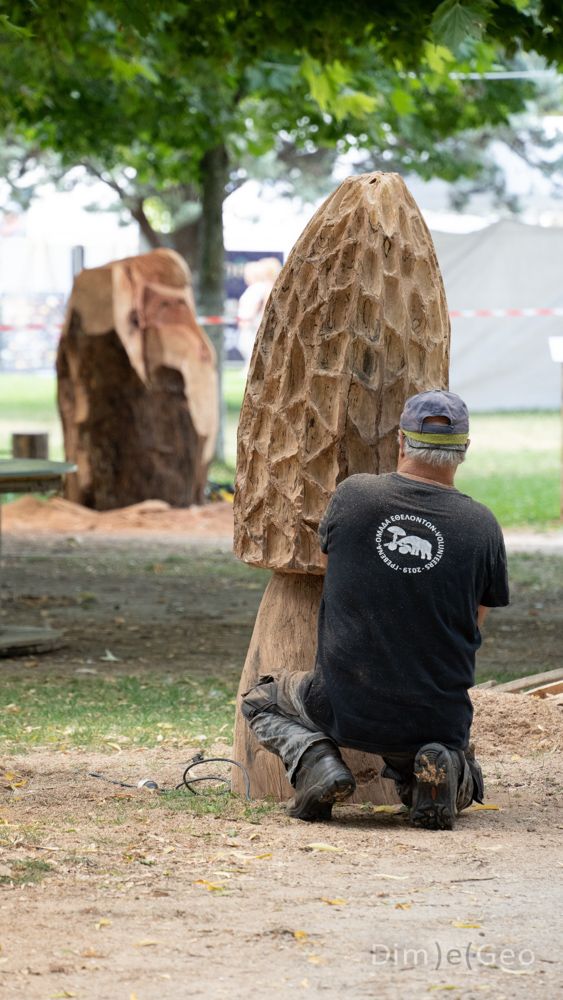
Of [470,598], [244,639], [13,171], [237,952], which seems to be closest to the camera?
[237,952]

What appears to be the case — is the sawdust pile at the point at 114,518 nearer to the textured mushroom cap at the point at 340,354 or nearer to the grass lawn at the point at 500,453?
the grass lawn at the point at 500,453

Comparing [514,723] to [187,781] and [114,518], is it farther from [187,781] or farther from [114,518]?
[114,518]

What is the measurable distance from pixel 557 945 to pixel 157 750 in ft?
8.35

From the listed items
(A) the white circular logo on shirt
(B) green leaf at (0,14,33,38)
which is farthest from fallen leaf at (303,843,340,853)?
(B) green leaf at (0,14,33,38)

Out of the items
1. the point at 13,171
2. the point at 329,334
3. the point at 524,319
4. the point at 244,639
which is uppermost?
the point at 13,171

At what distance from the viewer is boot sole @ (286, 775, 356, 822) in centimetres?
360

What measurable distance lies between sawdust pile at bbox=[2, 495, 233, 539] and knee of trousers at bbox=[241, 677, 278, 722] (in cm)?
728

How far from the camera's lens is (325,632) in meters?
3.76

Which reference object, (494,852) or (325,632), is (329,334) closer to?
(325,632)

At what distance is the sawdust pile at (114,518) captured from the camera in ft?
38.0

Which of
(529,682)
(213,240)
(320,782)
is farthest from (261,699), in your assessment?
(213,240)

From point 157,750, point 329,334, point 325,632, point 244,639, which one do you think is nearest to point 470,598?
point 325,632

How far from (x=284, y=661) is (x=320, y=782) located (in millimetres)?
672

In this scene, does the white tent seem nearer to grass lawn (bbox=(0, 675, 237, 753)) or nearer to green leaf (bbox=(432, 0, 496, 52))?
green leaf (bbox=(432, 0, 496, 52))
